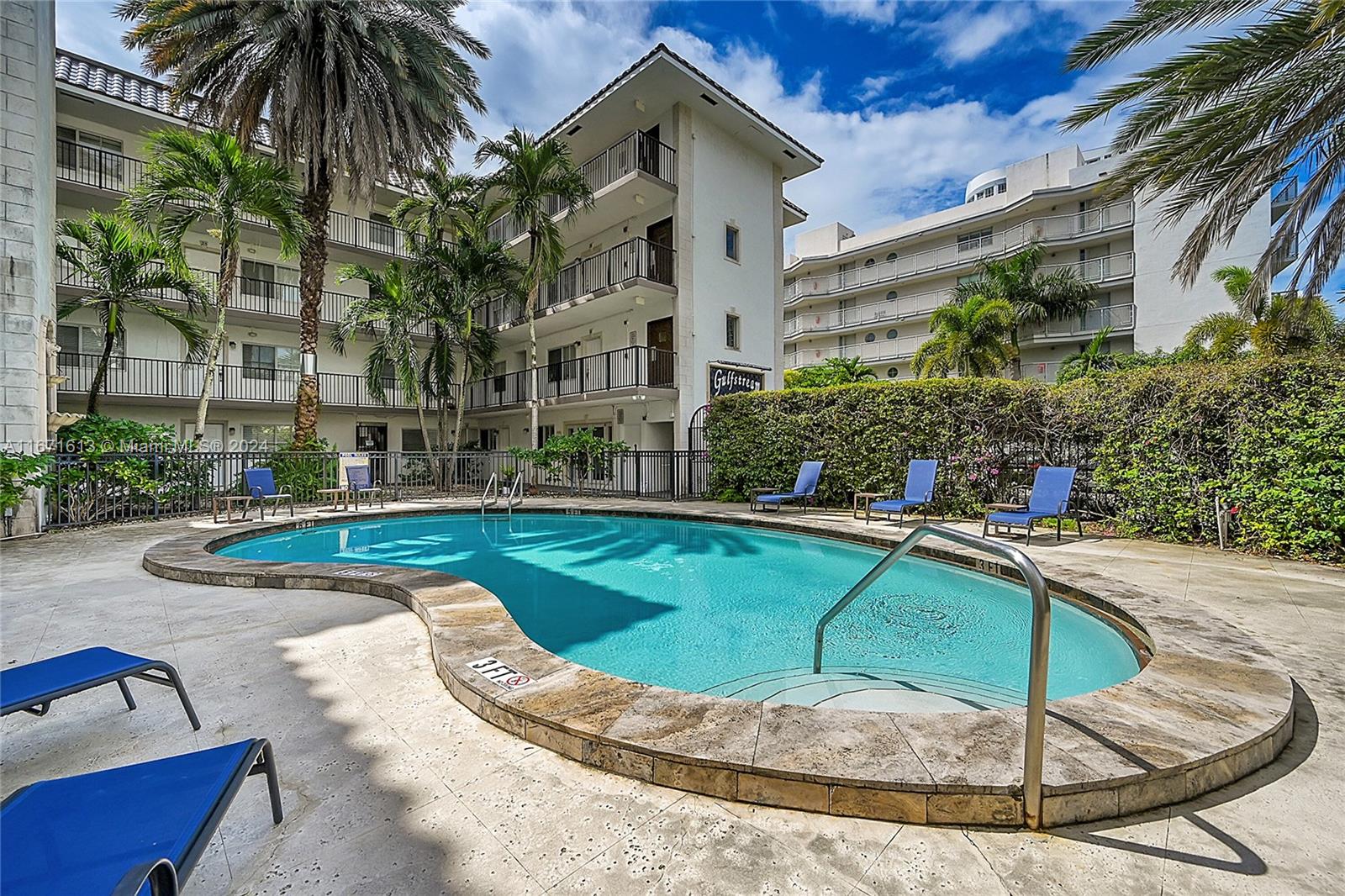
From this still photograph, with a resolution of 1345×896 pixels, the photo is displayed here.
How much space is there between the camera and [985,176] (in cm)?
3681

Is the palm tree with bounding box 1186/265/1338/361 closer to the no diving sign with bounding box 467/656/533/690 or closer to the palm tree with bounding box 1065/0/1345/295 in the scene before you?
the palm tree with bounding box 1065/0/1345/295

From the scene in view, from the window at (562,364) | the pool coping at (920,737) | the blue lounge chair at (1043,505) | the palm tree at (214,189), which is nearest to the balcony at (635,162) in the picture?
the window at (562,364)

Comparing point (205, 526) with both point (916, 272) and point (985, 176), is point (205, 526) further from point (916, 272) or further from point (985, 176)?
point (985, 176)

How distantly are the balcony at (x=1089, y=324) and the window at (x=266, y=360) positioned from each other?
3141 cm

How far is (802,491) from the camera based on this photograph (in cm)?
1157

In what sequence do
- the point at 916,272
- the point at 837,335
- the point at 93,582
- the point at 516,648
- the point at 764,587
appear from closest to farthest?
the point at 516,648 → the point at 93,582 → the point at 764,587 → the point at 916,272 → the point at 837,335

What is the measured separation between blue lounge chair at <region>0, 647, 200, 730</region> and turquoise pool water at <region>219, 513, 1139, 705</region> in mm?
2655

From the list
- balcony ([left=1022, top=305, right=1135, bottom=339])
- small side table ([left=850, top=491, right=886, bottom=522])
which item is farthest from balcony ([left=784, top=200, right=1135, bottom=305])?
small side table ([left=850, top=491, right=886, bottom=522])

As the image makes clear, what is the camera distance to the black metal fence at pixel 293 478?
992cm

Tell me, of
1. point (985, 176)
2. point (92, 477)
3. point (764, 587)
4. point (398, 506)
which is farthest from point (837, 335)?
point (92, 477)

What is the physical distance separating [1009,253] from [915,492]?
24.5 metres

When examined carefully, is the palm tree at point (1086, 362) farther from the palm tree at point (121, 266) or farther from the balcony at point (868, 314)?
the palm tree at point (121, 266)

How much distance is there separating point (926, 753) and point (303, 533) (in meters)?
11.3

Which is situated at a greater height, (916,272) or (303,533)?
(916,272)
